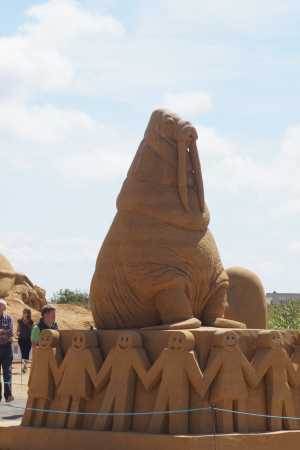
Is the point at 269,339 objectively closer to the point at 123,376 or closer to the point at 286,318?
the point at 123,376

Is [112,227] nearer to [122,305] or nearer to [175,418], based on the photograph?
[122,305]

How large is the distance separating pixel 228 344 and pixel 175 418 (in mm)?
782

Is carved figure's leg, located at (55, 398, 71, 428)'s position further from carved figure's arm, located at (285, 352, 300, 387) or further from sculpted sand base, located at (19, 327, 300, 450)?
carved figure's arm, located at (285, 352, 300, 387)

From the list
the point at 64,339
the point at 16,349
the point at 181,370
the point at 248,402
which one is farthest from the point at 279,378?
the point at 16,349

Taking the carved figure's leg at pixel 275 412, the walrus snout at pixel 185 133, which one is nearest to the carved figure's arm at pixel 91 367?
the carved figure's leg at pixel 275 412

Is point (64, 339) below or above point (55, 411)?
above

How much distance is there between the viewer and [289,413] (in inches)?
315

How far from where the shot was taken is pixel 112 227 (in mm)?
8648

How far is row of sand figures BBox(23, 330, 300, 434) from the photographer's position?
24.8ft

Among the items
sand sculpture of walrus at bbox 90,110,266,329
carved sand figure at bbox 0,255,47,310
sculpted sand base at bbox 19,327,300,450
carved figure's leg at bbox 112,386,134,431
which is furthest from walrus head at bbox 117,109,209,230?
carved sand figure at bbox 0,255,47,310

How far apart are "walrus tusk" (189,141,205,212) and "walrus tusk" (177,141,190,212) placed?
0.14 m

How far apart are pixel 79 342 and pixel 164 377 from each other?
3.09ft

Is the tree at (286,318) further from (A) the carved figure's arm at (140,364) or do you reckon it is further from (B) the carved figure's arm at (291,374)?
(A) the carved figure's arm at (140,364)

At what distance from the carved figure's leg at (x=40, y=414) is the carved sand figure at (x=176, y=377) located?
4.05 ft
